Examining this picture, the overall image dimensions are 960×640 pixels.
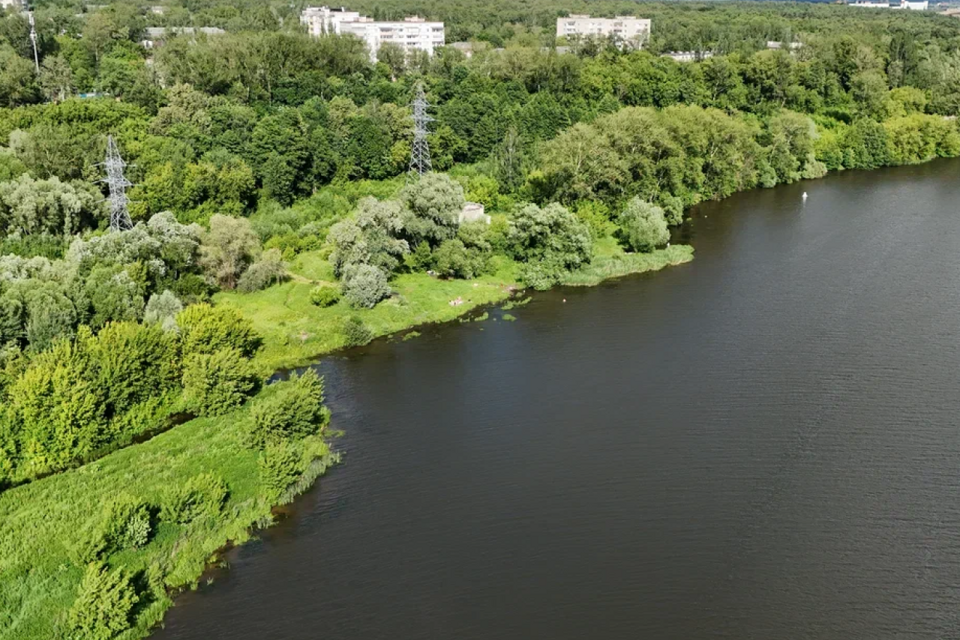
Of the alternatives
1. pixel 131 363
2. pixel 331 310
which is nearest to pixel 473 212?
pixel 331 310

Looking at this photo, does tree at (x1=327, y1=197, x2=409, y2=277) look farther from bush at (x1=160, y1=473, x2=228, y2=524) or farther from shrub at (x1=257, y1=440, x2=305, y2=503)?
bush at (x1=160, y1=473, x2=228, y2=524)

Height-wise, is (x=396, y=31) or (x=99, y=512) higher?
(x=396, y=31)

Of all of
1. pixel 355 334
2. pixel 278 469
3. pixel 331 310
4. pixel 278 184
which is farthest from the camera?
pixel 278 184

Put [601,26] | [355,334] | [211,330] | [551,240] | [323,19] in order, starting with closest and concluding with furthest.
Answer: [211,330]
[355,334]
[551,240]
[323,19]
[601,26]

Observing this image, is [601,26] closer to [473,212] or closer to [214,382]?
[473,212]

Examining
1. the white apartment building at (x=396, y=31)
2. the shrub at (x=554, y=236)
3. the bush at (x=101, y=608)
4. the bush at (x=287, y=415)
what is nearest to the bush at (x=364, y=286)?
the shrub at (x=554, y=236)

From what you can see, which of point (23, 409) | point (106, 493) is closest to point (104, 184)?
point (23, 409)
